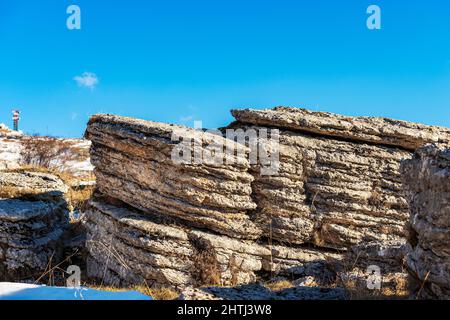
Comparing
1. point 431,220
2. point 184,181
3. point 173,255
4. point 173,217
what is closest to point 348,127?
point 184,181

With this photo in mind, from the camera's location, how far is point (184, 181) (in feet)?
39.9

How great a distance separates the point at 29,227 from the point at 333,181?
31.9ft

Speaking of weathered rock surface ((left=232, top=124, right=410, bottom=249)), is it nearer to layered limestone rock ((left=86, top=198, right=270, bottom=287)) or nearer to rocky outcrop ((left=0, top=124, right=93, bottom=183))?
layered limestone rock ((left=86, top=198, right=270, bottom=287))

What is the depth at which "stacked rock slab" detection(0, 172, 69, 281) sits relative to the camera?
13.5 metres

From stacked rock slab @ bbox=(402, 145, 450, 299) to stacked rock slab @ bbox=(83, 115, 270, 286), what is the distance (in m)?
6.20

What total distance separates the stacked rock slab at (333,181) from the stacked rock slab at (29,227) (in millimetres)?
7015

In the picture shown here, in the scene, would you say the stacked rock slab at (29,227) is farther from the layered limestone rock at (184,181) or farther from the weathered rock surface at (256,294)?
the weathered rock surface at (256,294)

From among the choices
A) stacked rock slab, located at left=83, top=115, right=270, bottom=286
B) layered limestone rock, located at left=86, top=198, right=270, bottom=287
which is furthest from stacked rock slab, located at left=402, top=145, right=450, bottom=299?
stacked rock slab, located at left=83, top=115, right=270, bottom=286

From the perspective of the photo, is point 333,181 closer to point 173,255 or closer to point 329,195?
point 329,195

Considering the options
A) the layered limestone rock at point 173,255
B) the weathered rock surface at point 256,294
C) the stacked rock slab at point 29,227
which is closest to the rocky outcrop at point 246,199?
the layered limestone rock at point 173,255

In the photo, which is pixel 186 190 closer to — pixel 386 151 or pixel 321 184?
pixel 321 184

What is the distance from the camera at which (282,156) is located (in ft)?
43.0
